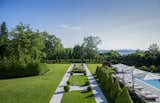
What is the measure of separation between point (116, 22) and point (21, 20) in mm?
18230

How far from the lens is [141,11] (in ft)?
66.6

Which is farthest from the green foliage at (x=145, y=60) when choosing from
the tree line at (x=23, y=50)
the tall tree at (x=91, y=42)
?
the tall tree at (x=91, y=42)

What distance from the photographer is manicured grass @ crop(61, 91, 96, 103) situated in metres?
14.2

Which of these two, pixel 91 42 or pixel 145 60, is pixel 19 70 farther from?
pixel 91 42

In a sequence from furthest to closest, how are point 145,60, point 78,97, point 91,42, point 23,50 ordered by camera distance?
point 91,42 → point 145,60 → point 23,50 → point 78,97

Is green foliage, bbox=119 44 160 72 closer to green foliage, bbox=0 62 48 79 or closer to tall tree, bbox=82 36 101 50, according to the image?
green foliage, bbox=0 62 48 79

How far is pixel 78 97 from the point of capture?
50.4 ft

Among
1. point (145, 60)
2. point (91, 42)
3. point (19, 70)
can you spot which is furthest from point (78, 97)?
point (91, 42)

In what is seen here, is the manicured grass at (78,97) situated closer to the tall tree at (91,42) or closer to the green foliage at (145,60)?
the green foliage at (145,60)

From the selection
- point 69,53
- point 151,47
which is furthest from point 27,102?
point 151,47

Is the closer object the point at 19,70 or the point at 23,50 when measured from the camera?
the point at 19,70

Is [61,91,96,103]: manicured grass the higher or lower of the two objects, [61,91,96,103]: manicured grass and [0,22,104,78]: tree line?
the lower

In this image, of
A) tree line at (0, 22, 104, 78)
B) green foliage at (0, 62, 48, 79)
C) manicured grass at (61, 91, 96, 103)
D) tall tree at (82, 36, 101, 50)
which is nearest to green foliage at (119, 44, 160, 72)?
tree line at (0, 22, 104, 78)

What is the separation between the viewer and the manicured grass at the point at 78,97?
14.2 m
